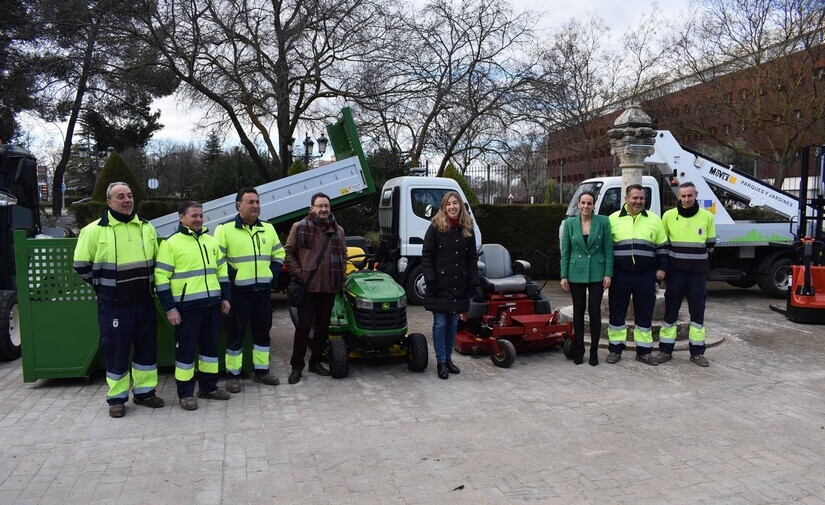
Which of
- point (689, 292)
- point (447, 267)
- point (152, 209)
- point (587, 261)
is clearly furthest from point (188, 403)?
point (152, 209)

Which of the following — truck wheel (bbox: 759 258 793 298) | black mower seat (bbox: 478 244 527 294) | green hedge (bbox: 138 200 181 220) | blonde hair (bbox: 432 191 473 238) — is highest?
green hedge (bbox: 138 200 181 220)

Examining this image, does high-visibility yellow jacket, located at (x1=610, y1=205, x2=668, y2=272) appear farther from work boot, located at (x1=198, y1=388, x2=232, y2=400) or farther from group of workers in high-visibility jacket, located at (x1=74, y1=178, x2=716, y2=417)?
work boot, located at (x1=198, y1=388, x2=232, y2=400)

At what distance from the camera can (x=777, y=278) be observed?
1203 cm

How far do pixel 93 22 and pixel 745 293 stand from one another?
15.3m

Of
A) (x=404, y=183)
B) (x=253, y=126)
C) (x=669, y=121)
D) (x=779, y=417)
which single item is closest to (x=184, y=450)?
(x=779, y=417)

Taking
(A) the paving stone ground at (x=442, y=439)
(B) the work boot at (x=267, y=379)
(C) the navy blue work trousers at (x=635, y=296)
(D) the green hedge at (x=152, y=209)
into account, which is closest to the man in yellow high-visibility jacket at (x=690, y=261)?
(C) the navy blue work trousers at (x=635, y=296)

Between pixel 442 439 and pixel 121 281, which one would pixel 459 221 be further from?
pixel 121 281

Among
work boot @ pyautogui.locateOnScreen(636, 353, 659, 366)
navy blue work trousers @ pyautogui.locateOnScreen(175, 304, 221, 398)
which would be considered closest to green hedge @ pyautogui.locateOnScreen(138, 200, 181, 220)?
navy blue work trousers @ pyautogui.locateOnScreen(175, 304, 221, 398)

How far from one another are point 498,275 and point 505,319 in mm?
747

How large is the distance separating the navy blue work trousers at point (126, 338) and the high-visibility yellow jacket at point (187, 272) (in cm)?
25

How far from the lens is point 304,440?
4590 mm

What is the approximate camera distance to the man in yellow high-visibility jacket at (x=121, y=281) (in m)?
5.02

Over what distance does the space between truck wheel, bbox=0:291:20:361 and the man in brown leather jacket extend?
3.15 meters

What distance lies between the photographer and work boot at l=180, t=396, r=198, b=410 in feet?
17.3
